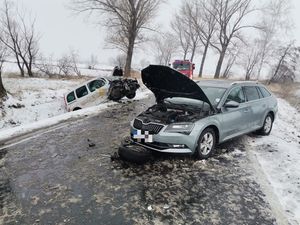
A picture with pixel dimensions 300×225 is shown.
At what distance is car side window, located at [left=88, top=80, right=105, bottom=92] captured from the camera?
1315cm

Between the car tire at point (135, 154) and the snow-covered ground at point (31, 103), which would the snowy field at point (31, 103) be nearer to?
the snow-covered ground at point (31, 103)

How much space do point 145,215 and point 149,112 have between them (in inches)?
113

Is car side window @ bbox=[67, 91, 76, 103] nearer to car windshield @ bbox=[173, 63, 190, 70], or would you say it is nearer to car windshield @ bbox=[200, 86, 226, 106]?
car windshield @ bbox=[200, 86, 226, 106]

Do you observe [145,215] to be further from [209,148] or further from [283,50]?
[283,50]

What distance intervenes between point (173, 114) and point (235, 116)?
5.62 feet

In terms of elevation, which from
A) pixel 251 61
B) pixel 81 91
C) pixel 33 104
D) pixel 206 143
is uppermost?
pixel 251 61

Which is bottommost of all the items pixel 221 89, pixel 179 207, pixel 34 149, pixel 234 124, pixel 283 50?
pixel 34 149

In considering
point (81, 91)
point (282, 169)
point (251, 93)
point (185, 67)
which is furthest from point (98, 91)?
point (185, 67)

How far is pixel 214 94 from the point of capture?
6.57m

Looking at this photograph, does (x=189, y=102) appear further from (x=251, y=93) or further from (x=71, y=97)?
(x=71, y=97)

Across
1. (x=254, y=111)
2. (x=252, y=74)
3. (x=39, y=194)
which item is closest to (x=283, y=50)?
(x=252, y=74)

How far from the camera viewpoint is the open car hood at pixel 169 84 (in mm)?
5643

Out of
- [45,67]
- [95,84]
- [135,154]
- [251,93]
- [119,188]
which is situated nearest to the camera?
[119,188]

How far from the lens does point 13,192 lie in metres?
4.38
